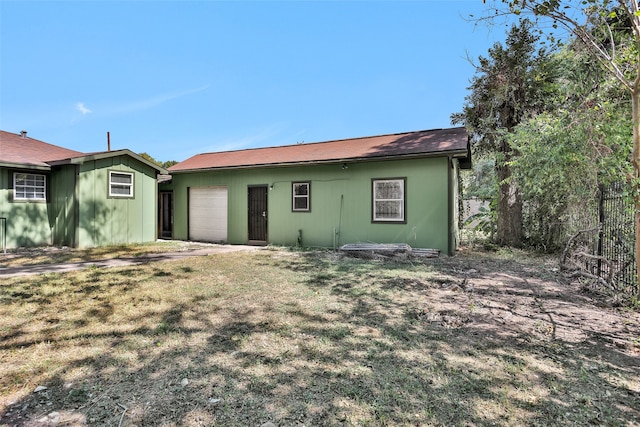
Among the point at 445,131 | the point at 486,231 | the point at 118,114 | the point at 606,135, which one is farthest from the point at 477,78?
the point at 118,114

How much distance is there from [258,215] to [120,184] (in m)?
4.92

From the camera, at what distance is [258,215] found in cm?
1216

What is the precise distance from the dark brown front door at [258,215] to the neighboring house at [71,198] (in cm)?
395

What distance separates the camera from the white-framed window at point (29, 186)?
10.4 m

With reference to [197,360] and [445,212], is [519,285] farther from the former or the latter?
[197,360]

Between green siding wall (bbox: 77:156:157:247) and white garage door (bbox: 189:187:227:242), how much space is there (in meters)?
1.58

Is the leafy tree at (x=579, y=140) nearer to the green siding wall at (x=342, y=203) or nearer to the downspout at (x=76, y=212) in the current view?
the green siding wall at (x=342, y=203)

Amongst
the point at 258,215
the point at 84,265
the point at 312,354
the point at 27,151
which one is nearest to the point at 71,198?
the point at 27,151

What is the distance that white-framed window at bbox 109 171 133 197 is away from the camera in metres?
11.1

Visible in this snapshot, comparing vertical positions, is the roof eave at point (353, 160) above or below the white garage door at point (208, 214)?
above

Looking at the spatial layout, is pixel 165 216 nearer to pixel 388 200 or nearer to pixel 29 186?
pixel 29 186

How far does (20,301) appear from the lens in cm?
455

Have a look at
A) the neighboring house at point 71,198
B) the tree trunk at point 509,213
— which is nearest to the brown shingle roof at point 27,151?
the neighboring house at point 71,198

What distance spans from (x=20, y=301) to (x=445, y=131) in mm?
11388
